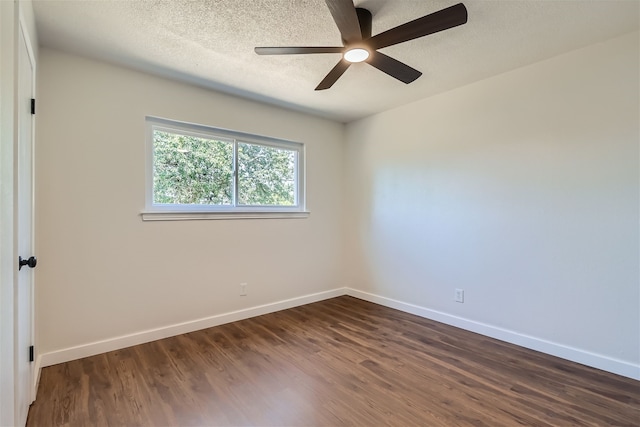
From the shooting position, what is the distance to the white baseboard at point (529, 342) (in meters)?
2.19

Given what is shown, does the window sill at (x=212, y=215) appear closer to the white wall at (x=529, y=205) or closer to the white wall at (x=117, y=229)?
→ the white wall at (x=117, y=229)

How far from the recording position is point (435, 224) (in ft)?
10.8

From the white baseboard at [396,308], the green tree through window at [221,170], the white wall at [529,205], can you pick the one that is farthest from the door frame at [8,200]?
the white wall at [529,205]

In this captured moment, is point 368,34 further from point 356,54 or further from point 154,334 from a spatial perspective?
point 154,334

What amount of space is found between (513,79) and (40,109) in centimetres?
381

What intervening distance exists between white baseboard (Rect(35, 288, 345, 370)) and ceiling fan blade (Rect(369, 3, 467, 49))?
2787 mm

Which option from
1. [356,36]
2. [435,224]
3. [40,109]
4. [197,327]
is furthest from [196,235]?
[435,224]

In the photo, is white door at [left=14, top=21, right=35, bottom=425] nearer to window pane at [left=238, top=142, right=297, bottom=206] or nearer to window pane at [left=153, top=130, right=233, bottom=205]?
window pane at [left=153, top=130, right=233, bottom=205]

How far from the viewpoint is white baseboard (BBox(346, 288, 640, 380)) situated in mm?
2189

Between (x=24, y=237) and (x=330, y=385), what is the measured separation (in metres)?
1.98

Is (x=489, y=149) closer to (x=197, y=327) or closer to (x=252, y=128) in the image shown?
(x=252, y=128)

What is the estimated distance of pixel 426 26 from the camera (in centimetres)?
169

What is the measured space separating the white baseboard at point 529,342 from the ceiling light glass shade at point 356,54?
259cm

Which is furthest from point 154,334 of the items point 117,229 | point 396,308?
point 396,308
